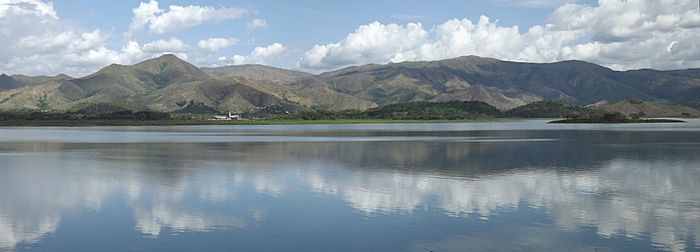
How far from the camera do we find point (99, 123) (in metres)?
194

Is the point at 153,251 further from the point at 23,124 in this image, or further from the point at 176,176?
the point at 23,124

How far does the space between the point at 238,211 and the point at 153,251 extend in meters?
7.74

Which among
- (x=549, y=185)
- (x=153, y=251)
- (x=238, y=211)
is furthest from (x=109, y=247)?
(x=549, y=185)

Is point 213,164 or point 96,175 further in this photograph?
point 213,164

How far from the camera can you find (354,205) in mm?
29406

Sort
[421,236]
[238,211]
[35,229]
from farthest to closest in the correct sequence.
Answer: [238,211] < [35,229] < [421,236]

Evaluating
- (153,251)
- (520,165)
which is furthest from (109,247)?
(520,165)

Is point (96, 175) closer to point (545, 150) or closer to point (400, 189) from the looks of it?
point (400, 189)

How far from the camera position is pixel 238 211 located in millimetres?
28172

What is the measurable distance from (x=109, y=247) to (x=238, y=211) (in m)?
7.63

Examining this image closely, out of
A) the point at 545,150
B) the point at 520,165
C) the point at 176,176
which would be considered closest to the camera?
the point at 176,176

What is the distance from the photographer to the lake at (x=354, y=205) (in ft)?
71.7

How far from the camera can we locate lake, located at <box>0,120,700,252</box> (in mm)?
21844

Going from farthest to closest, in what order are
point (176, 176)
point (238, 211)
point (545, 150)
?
point (545, 150), point (176, 176), point (238, 211)
